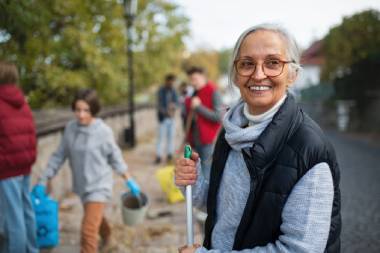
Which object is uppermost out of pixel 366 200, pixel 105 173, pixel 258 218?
pixel 258 218

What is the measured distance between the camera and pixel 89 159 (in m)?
3.58

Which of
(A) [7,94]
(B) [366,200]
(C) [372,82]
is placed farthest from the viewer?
(C) [372,82]

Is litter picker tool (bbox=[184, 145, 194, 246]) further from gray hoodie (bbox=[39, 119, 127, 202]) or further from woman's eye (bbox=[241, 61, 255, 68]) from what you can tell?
gray hoodie (bbox=[39, 119, 127, 202])

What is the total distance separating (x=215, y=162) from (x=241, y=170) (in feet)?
0.63

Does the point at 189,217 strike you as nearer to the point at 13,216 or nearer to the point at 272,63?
the point at 272,63

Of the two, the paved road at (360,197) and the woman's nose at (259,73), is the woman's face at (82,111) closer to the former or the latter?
the woman's nose at (259,73)

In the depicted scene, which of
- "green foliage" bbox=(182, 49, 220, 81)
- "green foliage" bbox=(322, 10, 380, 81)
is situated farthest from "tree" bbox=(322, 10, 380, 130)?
"green foliage" bbox=(182, 49, 220, 81)

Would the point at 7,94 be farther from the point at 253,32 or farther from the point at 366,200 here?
the point at 366,200

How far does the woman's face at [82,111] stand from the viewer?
3611 millimetres

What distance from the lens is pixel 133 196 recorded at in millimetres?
3971

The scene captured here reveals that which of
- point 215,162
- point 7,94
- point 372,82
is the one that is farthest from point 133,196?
point 372,82

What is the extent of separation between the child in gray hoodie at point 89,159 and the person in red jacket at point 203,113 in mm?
1730

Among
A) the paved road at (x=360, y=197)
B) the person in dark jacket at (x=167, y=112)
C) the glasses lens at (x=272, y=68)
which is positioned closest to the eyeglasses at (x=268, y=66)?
the glasses lens at (x=272, y=68)

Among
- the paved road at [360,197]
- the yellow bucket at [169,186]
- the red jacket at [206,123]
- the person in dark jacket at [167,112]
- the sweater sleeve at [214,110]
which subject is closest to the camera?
the paved road at [360,197]
